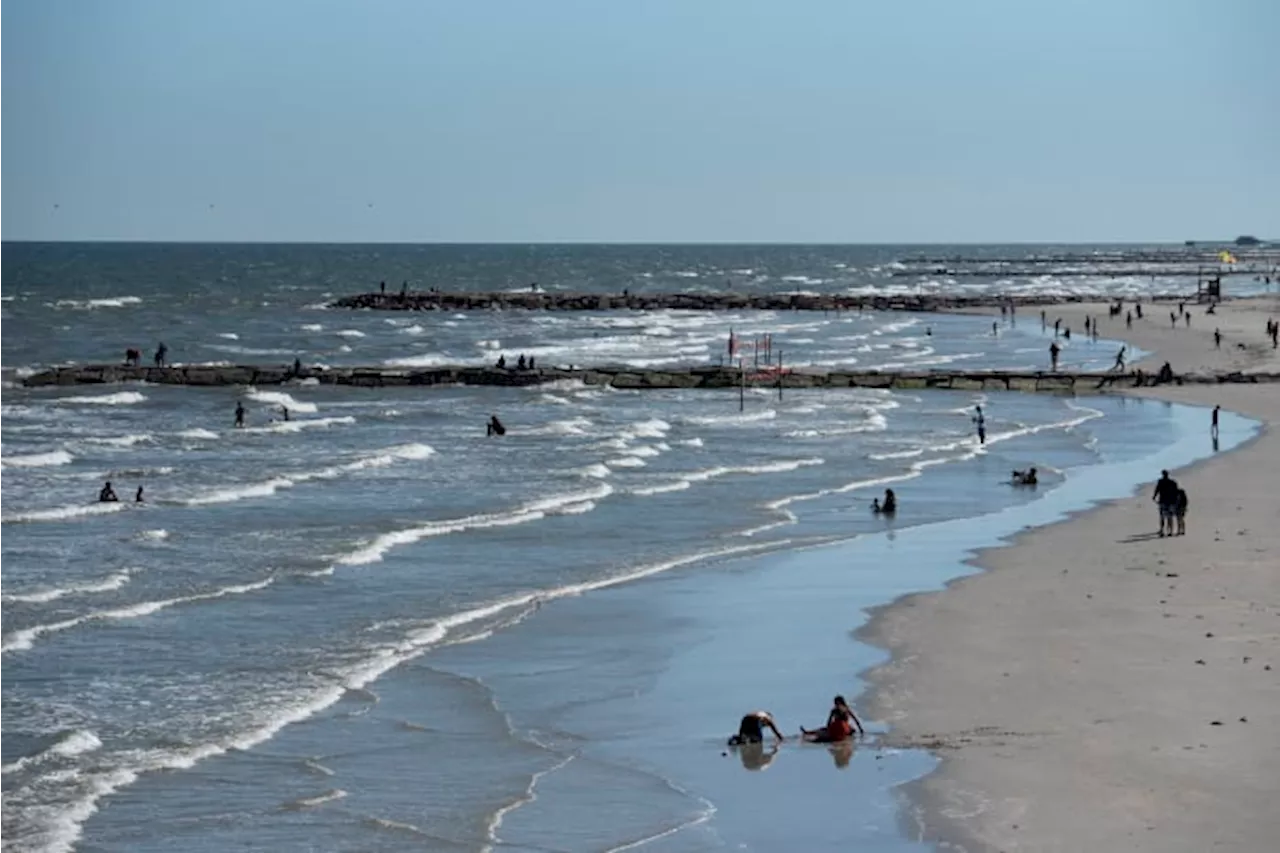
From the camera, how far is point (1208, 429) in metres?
54.6

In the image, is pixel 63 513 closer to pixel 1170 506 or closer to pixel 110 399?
pixel 1170 506

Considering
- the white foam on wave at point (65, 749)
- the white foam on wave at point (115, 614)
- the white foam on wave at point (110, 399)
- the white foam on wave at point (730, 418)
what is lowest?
the white foam on wave at point (110, 399)

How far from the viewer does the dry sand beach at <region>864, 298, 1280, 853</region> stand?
17891 mm

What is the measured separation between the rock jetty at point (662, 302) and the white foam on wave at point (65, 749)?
357ft

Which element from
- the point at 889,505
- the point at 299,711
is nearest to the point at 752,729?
the point at 299,711

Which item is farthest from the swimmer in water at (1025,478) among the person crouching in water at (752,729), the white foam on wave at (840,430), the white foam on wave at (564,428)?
the person crouching in water at (752,729)

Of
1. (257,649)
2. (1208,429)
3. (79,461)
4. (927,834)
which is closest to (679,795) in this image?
(927,834)

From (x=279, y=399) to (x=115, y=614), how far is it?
135 ft

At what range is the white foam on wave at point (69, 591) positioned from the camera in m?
29.7

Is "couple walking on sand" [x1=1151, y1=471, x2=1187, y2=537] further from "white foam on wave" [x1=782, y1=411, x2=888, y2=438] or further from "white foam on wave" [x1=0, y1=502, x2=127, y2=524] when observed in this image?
"white foam on wave" [x1=782, y1=411, x2=888, y2=438]

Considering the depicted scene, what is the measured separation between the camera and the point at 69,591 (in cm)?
3044

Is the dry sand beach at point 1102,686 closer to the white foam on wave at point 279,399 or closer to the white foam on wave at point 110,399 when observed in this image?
the white foam on wave at point 279,399

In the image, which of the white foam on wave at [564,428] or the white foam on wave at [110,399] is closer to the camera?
the white foam on wave at [564,428]

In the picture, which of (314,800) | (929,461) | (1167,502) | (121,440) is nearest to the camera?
(314,800)
